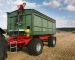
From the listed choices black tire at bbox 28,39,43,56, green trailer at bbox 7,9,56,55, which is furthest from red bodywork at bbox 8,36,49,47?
black tire at bbox 28,39,43,56

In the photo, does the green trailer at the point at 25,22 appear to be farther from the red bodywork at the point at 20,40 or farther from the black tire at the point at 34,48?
the black tire at the point at 34,48

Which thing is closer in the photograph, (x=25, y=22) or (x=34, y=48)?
(x=34, y=48)

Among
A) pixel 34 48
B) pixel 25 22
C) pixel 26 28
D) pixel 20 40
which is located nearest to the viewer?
pixel 34 48

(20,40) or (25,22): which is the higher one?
(25,22)

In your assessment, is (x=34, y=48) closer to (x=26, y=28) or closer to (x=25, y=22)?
(x=26, y=28)

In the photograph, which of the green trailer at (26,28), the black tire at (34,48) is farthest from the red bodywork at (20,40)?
the black tire at (34,48)

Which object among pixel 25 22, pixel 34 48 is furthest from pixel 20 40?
pixel 25 22

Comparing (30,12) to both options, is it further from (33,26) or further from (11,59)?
(11,59)

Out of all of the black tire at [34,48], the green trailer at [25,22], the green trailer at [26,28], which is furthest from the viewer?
the green trailer at [25,22]

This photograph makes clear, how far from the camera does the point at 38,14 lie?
11.1m

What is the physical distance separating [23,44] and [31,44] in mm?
855

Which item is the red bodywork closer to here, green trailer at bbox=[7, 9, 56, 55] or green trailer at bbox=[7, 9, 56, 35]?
green trailer at bbox=[7, 9, 56, 55]

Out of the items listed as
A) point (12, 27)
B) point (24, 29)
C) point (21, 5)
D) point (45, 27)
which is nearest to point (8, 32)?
point (12, 27)

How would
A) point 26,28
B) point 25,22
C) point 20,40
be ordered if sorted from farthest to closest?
point 25,22
point 26,28
point 20,40
